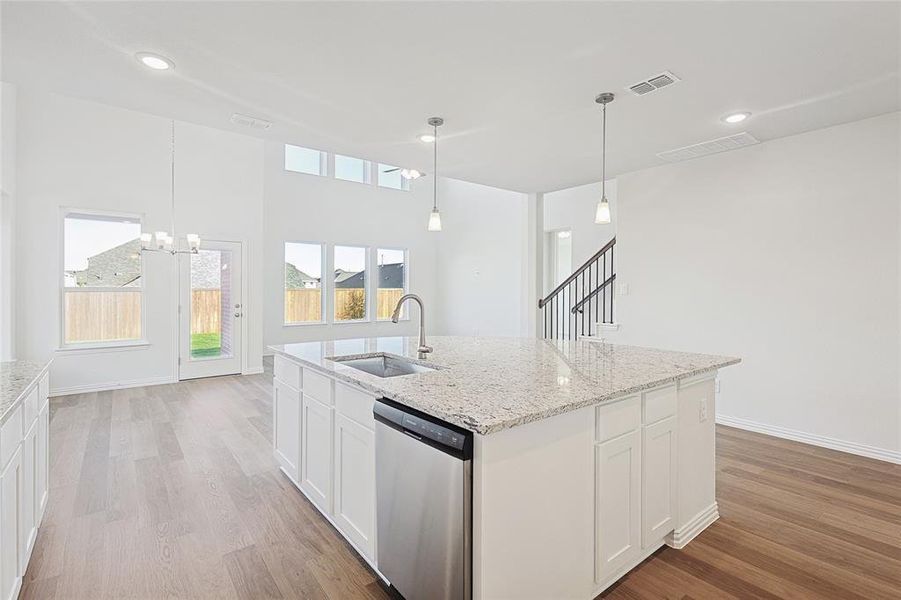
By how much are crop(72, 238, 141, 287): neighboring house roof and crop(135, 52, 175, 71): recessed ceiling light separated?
398cm

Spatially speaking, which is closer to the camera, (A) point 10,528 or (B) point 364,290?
(A) point 10,528

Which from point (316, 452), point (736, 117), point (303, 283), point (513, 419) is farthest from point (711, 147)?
point (303, 283)

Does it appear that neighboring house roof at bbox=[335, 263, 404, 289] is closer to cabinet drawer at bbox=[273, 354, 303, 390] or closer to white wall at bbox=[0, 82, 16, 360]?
white wall at bbox=[0, 82, 16, 360]

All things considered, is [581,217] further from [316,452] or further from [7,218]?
[7,218]

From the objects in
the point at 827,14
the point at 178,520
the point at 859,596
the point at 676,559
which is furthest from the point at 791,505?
the point at 178,520

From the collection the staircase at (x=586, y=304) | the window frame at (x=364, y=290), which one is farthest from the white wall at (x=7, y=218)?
the staircase at (x=586, y=304)

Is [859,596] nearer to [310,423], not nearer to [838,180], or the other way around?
[310,423]

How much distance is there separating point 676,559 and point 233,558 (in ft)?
7.03

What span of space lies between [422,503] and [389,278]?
26.4 ft

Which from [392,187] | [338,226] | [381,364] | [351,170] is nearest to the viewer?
[381,364]

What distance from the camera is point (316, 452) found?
251cm

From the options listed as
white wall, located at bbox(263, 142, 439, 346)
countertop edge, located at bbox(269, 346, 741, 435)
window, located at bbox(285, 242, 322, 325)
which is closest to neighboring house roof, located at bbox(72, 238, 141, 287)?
white wall, located at bbox(263, 142, 439, 346)

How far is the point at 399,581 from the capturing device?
1773 millimetres

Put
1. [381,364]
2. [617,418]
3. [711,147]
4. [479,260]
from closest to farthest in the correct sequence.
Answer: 1. [617,418]
2. [381,364]
3. [711,147]
4. [479,260]
